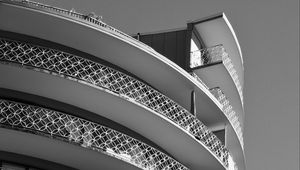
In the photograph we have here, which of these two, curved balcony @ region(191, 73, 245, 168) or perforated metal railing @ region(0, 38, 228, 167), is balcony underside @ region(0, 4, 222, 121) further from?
curved balcony @ region(191, 73, 245, 168)

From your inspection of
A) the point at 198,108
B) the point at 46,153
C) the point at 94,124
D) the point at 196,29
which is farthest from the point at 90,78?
the point at 196,29

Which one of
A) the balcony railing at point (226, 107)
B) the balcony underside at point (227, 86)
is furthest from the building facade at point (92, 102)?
the balcony underside at point (227, 86)

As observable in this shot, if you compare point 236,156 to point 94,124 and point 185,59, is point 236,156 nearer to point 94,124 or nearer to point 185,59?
point 185,59

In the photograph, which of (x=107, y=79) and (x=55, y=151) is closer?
(x=55, y=151)

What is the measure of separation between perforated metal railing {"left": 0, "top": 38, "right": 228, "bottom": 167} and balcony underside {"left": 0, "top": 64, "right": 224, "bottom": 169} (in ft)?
0.92

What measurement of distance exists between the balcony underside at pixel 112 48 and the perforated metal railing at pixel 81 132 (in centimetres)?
329

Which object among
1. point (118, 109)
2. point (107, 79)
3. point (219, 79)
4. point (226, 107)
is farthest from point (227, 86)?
point (118, 109)

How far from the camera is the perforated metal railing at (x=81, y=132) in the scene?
28359 millimetres

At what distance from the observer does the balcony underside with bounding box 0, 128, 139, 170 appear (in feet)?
90.7

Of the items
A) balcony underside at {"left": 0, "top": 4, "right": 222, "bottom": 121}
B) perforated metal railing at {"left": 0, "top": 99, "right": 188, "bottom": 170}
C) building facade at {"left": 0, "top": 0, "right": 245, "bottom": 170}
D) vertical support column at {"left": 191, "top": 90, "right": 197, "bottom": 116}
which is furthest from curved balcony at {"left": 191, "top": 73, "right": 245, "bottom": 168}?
perforated metal railing at {"left": 0, "top": 99, "right": 188, "bottom": 170}

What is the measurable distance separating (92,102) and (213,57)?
9.68 m

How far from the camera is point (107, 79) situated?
31.4m

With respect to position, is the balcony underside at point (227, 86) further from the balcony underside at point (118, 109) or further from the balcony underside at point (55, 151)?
the balcony underside at point (55, 151)

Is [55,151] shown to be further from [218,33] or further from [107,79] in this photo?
[218,33]
